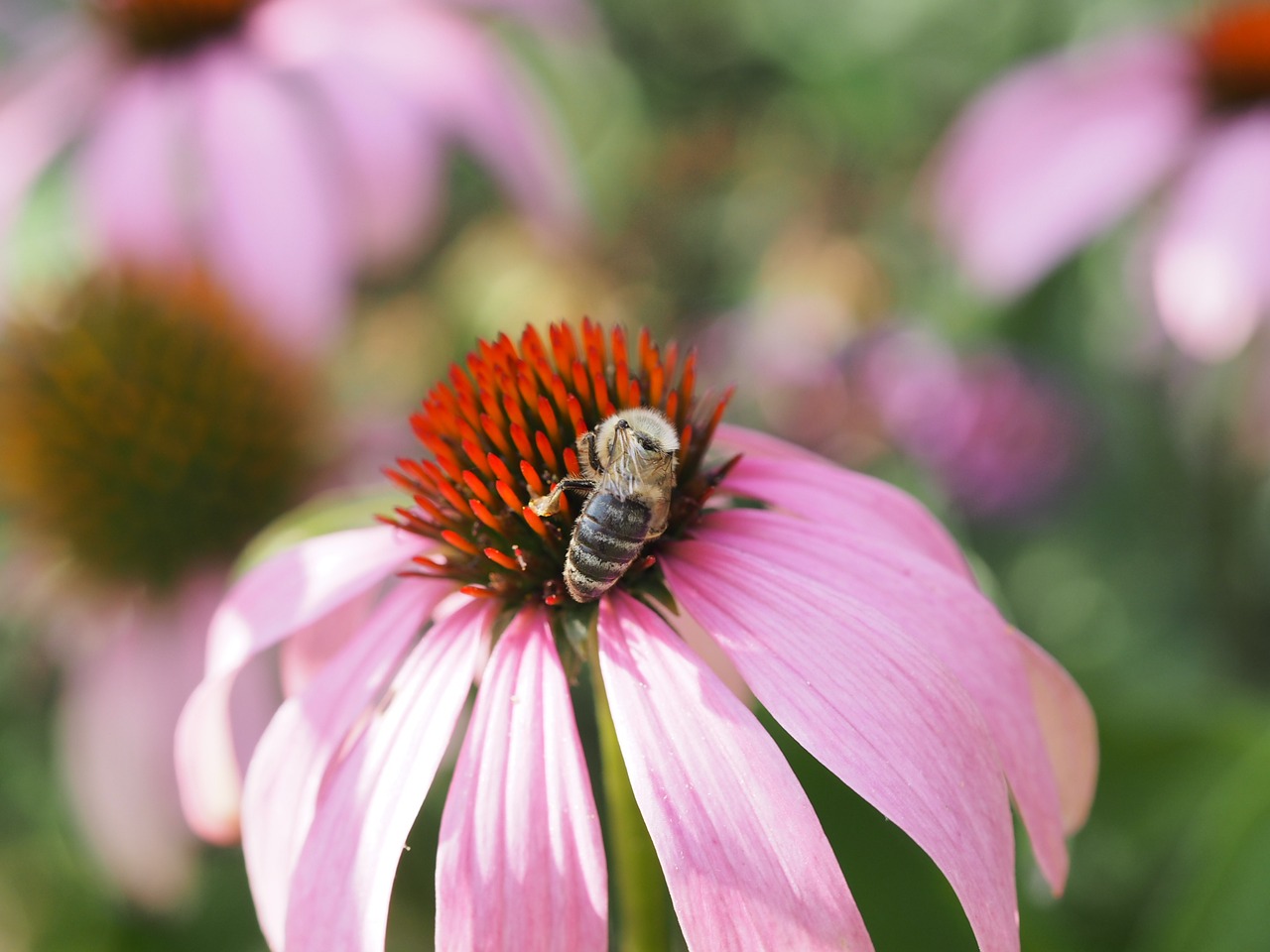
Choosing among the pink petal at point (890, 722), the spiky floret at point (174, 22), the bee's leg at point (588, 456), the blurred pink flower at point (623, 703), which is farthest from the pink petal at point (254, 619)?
the spiky floret at point (174, 22)

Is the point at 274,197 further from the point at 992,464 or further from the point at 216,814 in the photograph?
the point at 992,464

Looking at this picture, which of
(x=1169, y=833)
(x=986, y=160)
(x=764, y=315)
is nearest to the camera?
(x=1169, y=833)

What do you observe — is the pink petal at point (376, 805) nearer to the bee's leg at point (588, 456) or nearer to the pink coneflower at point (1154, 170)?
the bee's leg at point (588, 456)

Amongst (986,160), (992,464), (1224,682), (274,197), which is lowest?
(1224,682)

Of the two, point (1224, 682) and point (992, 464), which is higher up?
point (992, 464)

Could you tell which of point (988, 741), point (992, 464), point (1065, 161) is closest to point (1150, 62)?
point (1065, 161)
